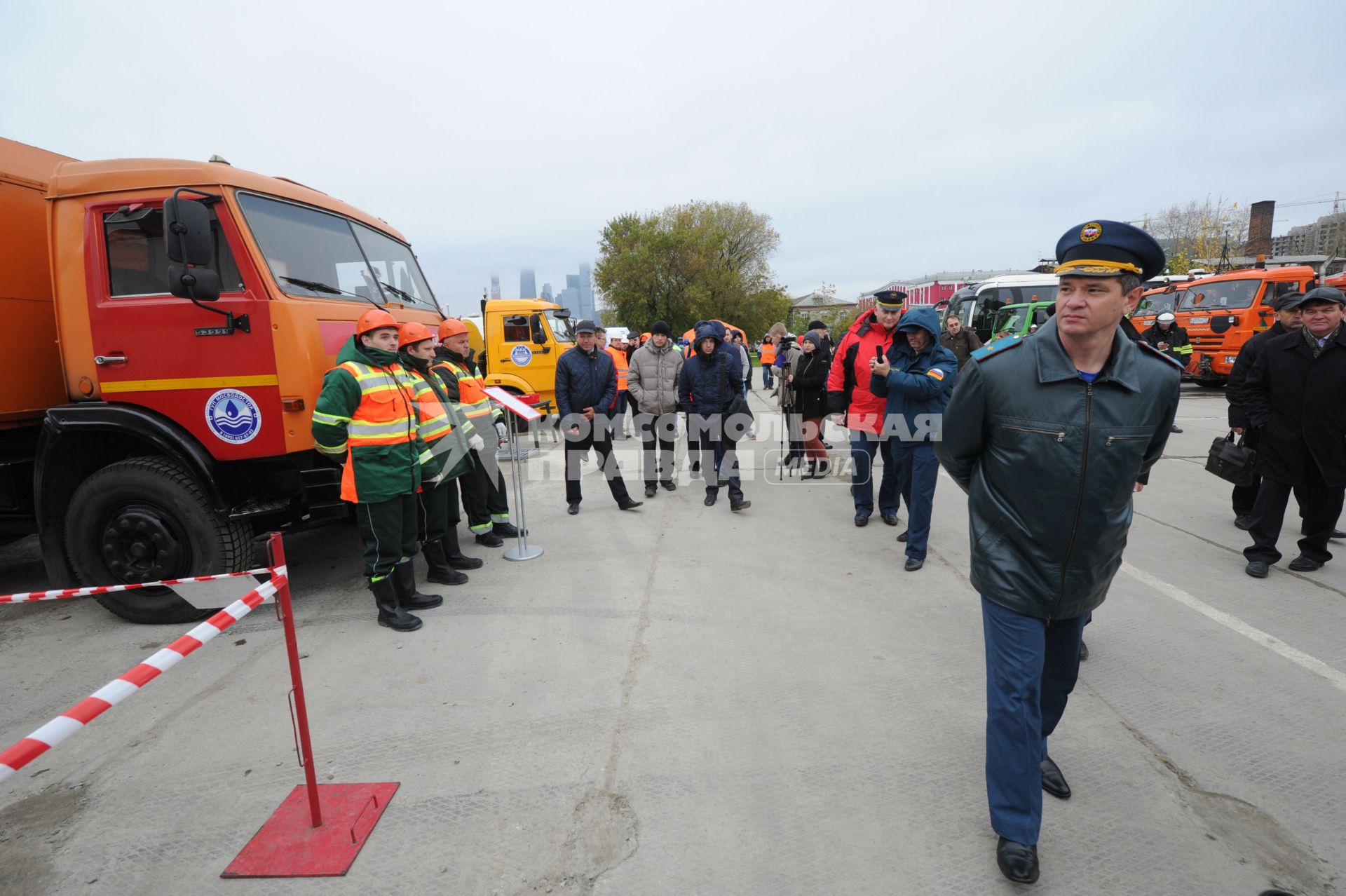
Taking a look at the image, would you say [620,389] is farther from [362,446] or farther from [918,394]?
[362,446]

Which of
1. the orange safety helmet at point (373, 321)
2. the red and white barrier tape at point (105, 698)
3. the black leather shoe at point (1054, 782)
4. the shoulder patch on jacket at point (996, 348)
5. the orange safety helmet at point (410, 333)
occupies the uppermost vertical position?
the orange safety helmet at point (373, 321)

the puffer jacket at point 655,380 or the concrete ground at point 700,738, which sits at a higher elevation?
the puffer jacket at point 655,380

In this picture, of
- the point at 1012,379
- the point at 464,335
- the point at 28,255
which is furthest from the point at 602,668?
the point at 28,255

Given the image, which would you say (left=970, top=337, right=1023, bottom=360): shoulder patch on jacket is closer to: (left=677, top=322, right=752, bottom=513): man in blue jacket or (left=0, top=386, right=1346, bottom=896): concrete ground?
(left=0, top=386, right=1346, bottom=896): concrete ground

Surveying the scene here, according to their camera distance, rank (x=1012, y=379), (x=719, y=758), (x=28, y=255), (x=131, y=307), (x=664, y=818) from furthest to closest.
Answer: (x=28, y=255) → (x=131, y=307) → (x=719, y=758) → (x=664, y=818) → (x=1012, y=379)

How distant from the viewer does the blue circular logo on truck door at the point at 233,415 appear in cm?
376

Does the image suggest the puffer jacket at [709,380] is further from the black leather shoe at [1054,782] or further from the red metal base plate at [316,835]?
the red metal base plate at [316,835]

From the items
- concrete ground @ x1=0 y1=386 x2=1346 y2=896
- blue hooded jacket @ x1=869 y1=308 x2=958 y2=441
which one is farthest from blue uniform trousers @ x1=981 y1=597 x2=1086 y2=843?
blue hooded jacket @ x1=869 y1=308 x2=958 y2=441

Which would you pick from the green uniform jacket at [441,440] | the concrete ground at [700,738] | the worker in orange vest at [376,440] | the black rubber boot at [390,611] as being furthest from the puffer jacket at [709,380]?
the black rubber boot at [390,611]

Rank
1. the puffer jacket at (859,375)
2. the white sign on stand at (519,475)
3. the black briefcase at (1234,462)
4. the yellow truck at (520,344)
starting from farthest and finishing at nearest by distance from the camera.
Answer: the yellow truck at (520,344)
the puffer jacket at (859,375)
the white sign on stand at (519,475)
the black briefcase at (1234,462)

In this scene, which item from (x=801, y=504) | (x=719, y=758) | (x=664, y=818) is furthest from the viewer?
(x=801, y=504)

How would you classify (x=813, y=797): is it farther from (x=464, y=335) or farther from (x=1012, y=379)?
(x=464, y=335)

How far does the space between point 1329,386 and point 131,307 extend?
712 centimetres

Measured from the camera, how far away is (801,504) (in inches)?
267
